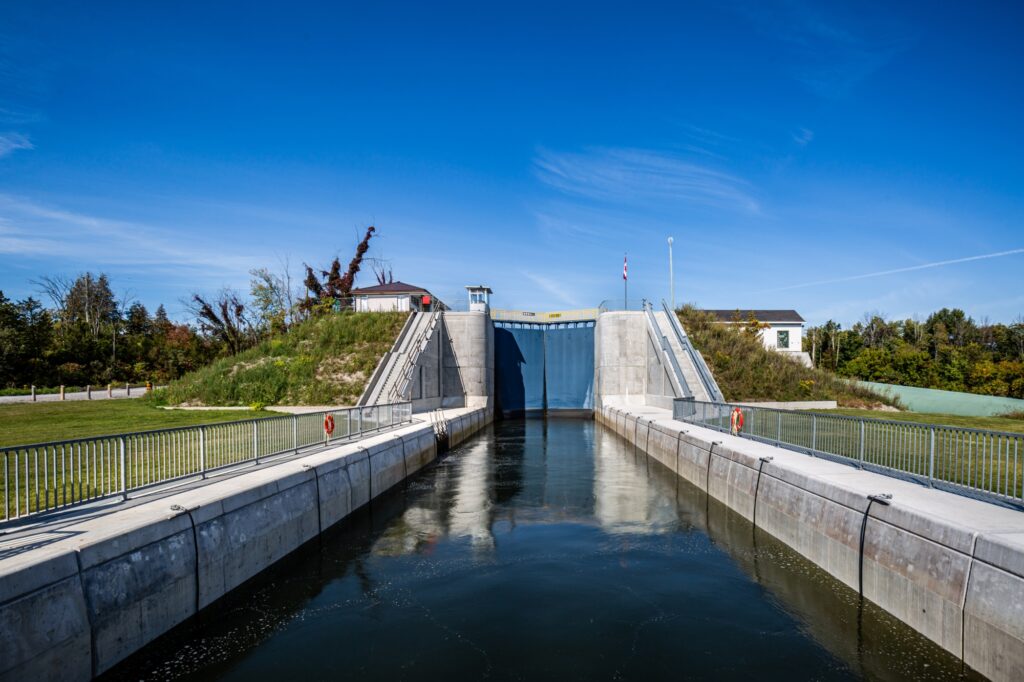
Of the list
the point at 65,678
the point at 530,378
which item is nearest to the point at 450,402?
the point at 530,378

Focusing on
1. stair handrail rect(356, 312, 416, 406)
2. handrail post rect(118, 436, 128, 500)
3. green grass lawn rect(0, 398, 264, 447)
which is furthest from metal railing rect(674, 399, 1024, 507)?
green grass lawn rect(0, 398, 264, 447)

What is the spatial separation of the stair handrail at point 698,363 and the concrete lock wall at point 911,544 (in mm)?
16424

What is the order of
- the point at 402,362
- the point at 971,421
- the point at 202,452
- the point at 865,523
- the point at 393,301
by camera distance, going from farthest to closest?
the point at 393,301 < the point at 402,362 < the point at 971,421 < the point at 202,452 < the point at 865,523

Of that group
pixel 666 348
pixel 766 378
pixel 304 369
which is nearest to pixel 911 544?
pixel 666 348

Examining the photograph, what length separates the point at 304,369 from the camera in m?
32.0

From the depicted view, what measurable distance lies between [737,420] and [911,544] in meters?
9.82

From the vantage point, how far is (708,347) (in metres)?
37.8

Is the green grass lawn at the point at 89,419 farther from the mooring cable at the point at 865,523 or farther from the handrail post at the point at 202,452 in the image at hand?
the mooring cable at the point at 865,523

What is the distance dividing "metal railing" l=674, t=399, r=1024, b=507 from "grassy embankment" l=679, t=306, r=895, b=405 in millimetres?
15889

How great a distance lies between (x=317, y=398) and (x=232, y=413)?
Answer: 426cm

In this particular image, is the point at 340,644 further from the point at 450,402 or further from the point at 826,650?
the point at 450,402

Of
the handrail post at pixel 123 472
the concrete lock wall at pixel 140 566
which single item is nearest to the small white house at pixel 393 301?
the concrete lock wall at pixel 140 566

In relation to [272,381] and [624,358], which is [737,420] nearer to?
[624,358]

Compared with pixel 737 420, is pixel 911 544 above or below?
below
